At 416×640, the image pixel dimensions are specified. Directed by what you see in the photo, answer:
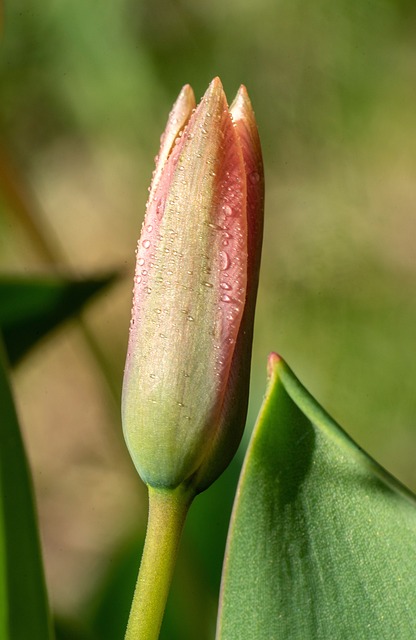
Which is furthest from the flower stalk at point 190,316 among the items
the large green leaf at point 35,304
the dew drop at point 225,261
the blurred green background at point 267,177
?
the blurred green background at point 267,177

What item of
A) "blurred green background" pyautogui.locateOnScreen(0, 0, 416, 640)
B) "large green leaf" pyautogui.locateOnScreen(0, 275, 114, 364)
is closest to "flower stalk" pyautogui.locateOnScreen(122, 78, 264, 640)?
"large green leaf" pyautogui.locateOnScreen(0, 275, 114, 364)

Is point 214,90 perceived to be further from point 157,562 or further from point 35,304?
point 35,304

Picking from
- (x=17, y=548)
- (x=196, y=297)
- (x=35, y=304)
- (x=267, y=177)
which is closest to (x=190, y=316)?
(x=196, y=297)

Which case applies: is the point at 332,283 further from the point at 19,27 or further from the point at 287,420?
the point at 287,420

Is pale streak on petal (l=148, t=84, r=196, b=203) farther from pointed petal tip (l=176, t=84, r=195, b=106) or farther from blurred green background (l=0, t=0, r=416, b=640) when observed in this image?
blurred green background (l=0, t=0, r=416, b=640)

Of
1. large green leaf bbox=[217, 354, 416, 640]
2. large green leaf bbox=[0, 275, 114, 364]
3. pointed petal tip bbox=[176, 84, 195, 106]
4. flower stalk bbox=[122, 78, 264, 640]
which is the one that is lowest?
large green leaf bbox=[217, 354, 416, 640]

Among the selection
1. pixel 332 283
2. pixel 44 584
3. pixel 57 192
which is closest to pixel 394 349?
pixel 332 283
